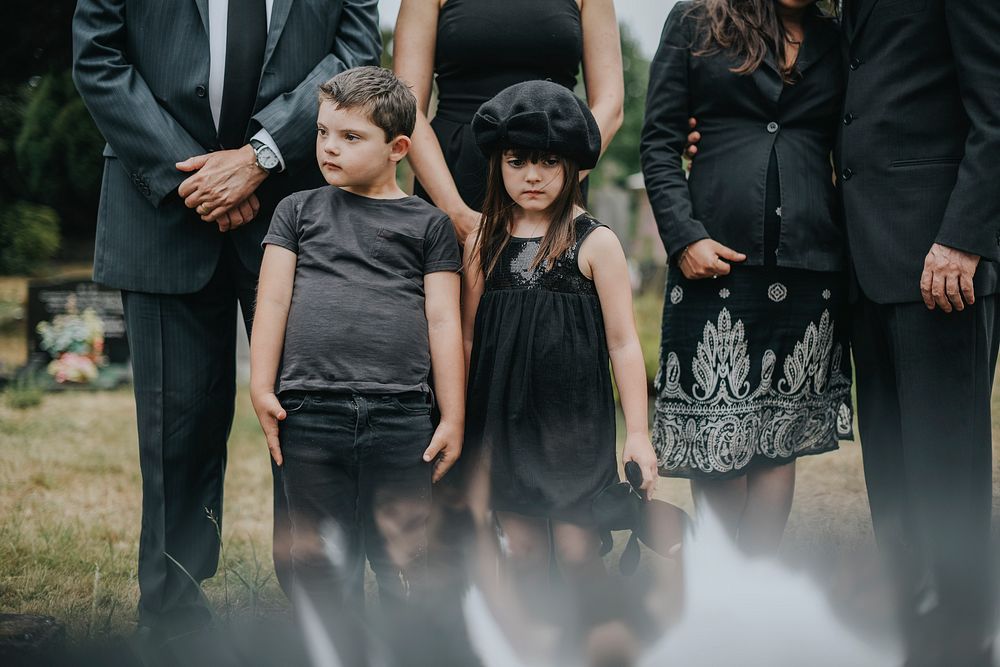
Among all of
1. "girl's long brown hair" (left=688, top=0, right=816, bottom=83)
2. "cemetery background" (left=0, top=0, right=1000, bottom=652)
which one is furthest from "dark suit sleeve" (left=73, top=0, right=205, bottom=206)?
"girl's long brown hair" (left=688, top=0, right=816, bottom=83)

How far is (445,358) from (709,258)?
2.94 feet

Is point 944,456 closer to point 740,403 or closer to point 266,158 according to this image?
point 740,403

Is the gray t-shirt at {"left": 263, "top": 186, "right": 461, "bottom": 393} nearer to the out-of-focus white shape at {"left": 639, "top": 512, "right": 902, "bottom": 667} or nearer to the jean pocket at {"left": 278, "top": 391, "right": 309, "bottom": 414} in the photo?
the jean pocket at {"left": 278, "top": 391, "right": 309, "bottom": 414}

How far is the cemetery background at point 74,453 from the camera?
3.33m

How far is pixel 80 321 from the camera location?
7.93 meters

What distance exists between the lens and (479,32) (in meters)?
2.71

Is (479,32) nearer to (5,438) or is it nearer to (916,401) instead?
(916,401)

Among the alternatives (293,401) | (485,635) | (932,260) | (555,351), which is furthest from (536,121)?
(485,635)

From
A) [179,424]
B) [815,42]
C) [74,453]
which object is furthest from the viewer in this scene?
[74,453]

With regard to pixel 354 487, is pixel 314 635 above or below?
below

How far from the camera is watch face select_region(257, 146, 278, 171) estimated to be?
2590 mm

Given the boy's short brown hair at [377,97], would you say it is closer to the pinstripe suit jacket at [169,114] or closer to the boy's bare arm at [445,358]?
the pinstripe suit jacket at [169,114]

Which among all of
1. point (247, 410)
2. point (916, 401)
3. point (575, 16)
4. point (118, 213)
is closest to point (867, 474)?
point (916, 401)

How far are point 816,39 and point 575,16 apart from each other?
75 cm
